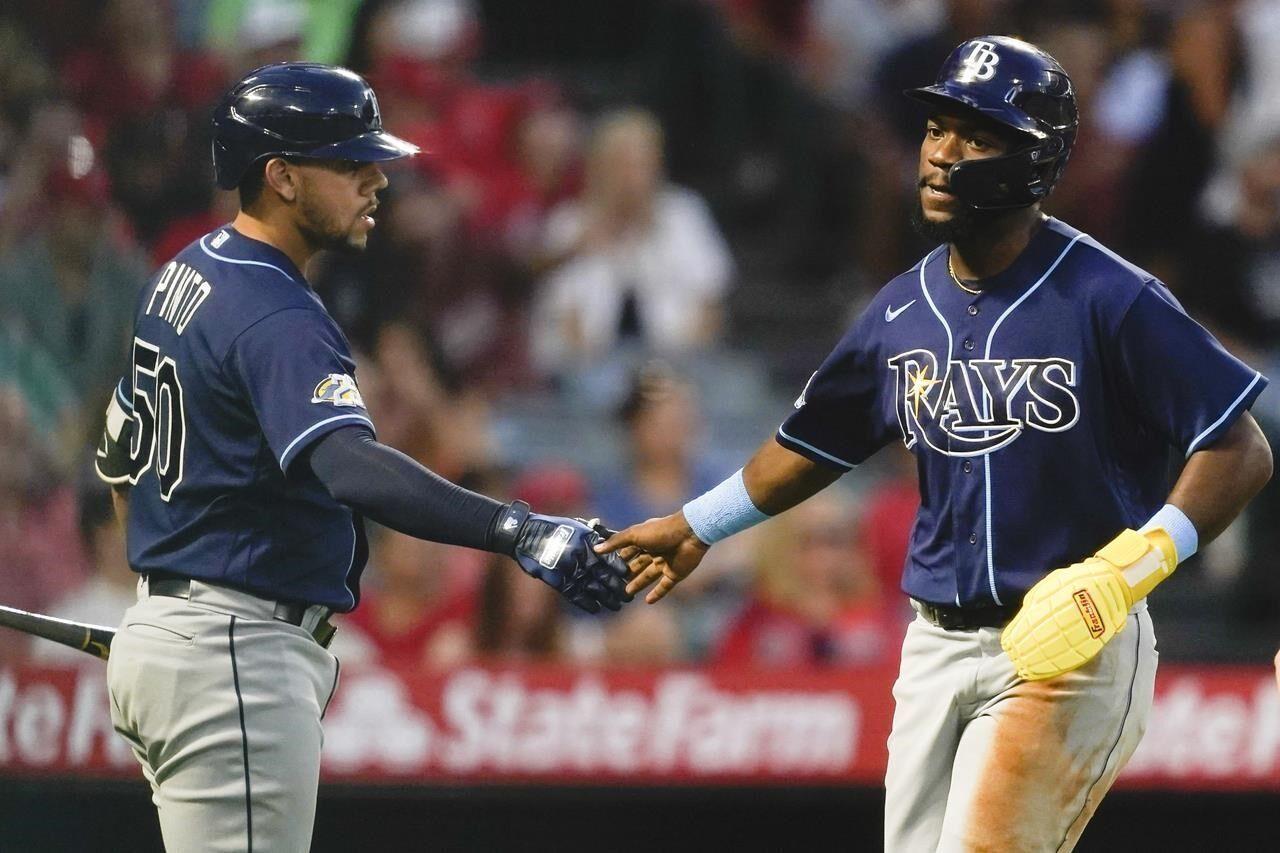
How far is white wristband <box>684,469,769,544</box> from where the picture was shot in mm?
3900

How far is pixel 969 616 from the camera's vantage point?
3.46 meters

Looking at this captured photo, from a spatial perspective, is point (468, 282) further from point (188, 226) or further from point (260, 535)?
point (260, 535)

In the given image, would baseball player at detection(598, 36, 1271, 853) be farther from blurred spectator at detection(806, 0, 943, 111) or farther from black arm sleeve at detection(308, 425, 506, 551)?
blurred spectator at detection(806, 0, 943, 111)

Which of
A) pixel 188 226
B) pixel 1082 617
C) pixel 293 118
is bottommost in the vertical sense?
pixel 188 226

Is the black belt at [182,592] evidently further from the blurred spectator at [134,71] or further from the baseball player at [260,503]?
the blurred spectator at [134,71]

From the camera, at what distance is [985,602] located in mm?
3414

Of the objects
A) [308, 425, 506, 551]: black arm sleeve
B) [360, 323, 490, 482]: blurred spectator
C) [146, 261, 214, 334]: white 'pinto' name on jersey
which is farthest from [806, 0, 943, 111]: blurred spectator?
[308, 425, 506, 551]: black arm sleeve

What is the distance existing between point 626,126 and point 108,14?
212 cm

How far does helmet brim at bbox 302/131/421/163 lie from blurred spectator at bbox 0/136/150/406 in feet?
10.1

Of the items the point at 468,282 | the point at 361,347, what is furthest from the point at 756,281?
the point at 361,347

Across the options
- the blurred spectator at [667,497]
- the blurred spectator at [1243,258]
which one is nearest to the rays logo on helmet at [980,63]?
the blurred spectator at [667,497]

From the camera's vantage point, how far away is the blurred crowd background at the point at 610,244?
242 inches

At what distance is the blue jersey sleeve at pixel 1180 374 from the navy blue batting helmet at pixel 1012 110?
33cm

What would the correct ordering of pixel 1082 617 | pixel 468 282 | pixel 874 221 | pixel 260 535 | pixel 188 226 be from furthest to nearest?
pixel 874 221
pixel 468 282
pixel 188 226
pixel 260 535
pixel 1082 617
